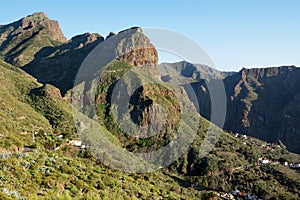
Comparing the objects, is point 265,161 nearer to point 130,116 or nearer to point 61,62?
point 130,116

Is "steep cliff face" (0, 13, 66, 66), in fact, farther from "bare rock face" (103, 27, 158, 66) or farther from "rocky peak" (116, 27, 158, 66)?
"rocky peak" (116, 27, 158, 66)

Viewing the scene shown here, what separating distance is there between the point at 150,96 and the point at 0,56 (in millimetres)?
83372

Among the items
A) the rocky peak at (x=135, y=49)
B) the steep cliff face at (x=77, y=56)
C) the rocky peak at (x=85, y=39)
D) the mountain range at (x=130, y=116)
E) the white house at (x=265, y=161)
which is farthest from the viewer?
the rocky peak at (x=85, y=39)

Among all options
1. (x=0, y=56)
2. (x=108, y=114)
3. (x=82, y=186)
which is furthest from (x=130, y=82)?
(x=82, y=186)

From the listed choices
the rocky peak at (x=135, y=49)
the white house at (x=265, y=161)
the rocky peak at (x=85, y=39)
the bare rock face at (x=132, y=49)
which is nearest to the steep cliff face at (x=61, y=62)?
the rocky peak at (x=85, y=39)

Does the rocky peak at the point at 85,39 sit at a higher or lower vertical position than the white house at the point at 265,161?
higher

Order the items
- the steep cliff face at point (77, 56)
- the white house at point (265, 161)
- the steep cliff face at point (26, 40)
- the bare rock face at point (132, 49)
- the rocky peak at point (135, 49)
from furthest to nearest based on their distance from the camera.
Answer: the steep cliff face at point (26, 40), the rocky peak at point (135, 49), the bare rock face at point (132, 49), the steep cliff face at point (77, 56), the white house at point (265, 161)

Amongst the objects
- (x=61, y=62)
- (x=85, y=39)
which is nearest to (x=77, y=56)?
(x=61, y=62)

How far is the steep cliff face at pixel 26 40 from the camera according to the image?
153 meters

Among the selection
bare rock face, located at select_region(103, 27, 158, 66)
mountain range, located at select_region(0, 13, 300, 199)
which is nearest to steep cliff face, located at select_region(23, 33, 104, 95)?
mountain range, located at select_region(0, 13, 300, 199)

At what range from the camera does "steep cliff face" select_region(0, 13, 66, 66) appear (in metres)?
153

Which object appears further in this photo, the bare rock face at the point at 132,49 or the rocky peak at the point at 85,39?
the rocky peak at the point at 85,39

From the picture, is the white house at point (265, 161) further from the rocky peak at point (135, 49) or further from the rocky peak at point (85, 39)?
the rocky peak at point (85, 39)

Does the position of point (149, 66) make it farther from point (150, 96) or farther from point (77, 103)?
point (77, 103)
